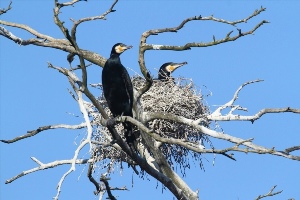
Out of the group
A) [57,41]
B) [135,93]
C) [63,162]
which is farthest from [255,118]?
[57,41]

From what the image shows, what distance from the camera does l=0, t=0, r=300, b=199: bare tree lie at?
6.83 m

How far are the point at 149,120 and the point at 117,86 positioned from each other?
521 millimetres

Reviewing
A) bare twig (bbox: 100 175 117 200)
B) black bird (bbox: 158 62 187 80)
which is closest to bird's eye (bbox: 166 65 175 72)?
black bird (bbox: 158 62 187 80)

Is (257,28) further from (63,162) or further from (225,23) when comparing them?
(63,162)

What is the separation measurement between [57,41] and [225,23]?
98.9 inches

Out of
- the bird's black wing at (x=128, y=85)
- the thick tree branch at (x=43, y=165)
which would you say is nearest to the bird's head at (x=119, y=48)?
the bird's black wing at (x=128, y=85)

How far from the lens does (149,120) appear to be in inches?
336

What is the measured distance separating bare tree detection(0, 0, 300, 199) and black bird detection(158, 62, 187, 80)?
16.9 inches

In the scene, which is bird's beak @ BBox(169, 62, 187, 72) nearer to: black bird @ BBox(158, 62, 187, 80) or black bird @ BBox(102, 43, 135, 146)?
black bird @ BBox(158, 62, 187, 80)

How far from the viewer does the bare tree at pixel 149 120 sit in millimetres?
6832

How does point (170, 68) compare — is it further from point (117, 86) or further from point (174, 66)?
point (117, 86)

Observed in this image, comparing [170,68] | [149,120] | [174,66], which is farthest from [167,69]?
[149,120]

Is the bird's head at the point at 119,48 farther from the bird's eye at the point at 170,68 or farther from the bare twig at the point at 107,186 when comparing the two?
the bird's eye at the point at 170,68

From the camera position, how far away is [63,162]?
8.30m
